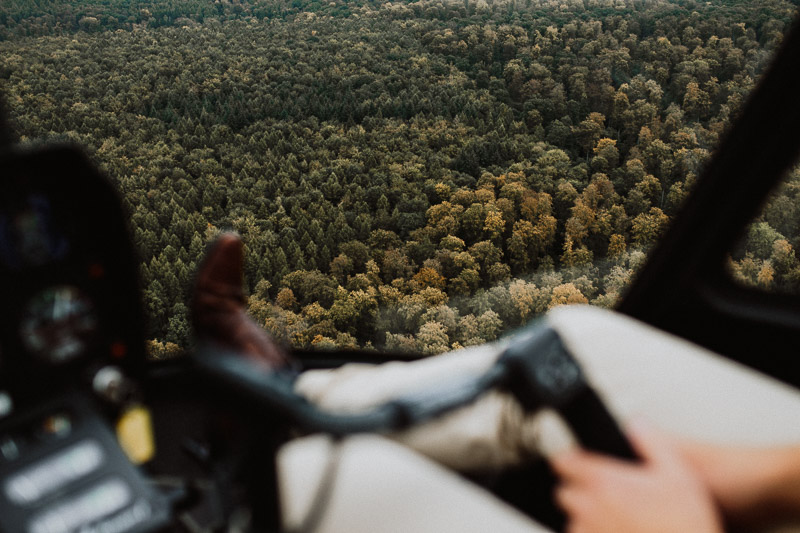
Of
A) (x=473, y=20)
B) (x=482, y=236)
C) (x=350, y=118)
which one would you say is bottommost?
(x=482, y=236)

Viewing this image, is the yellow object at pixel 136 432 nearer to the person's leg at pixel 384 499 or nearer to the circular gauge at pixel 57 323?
the circular gauge at pixel 57 323

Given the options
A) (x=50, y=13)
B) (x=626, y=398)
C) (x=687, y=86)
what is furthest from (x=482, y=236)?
(x=50, y=13)

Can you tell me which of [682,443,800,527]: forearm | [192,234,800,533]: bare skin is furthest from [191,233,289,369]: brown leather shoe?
[682,443,800,527]: forearm

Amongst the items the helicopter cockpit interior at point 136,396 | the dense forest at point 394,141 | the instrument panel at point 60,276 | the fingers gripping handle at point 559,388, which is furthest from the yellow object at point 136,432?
the dense forest at point 394,141

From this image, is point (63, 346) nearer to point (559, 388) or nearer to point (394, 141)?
point (559, 388)

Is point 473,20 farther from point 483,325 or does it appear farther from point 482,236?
point 483,325

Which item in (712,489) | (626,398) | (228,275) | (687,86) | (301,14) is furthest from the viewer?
(301,14)

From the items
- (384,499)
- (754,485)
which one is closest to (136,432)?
(384,499)

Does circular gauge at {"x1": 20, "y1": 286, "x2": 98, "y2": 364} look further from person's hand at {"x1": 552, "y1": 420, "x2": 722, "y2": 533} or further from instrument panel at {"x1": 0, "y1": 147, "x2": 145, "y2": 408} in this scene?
person's hand at {"x1": 552, "y1": 420, "x2": 722, "y2": 533}
